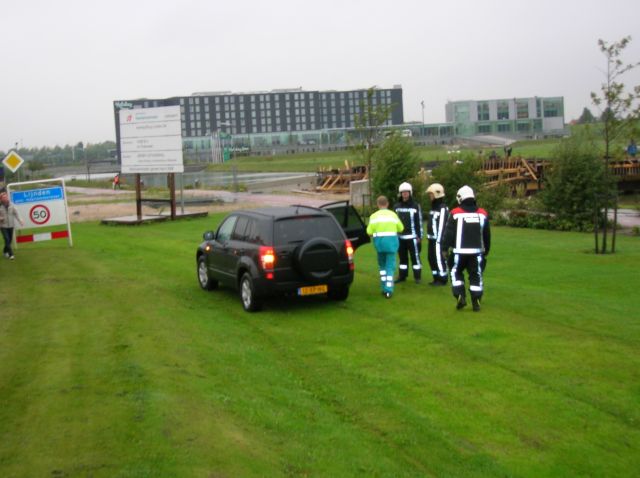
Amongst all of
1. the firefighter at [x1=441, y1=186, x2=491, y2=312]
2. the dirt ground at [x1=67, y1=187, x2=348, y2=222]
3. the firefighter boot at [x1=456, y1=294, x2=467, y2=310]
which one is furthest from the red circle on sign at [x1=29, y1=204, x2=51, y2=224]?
the firefighter boot at [x1=456, y1=294, x2=467, y2=310]

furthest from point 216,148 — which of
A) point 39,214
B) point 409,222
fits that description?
point 409,222

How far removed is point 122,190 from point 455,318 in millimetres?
56018

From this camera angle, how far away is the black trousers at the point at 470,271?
38.3ft

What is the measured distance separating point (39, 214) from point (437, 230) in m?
12.8

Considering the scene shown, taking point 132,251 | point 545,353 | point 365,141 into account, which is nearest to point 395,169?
point 365,141

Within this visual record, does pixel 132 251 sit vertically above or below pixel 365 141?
below

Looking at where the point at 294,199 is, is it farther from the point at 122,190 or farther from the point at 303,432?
the point at 303,432

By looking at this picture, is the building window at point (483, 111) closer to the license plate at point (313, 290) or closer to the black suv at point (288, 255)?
the black suv at point (288, 255)

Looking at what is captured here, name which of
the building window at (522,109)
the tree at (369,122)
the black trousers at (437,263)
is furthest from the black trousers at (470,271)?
the building window at (522,109)

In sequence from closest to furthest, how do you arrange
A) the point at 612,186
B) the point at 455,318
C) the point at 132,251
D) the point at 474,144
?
the point at 455,318
the point at 132,251
the point at 612,186
the point at 474,144

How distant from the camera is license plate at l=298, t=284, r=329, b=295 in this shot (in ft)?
40.5

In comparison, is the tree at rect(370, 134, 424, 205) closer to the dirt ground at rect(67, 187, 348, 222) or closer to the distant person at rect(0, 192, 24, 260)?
the dirt ground at rect(67, 187, 348, 222)

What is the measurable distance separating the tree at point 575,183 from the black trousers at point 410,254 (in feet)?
38.6

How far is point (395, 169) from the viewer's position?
27.8 meters
